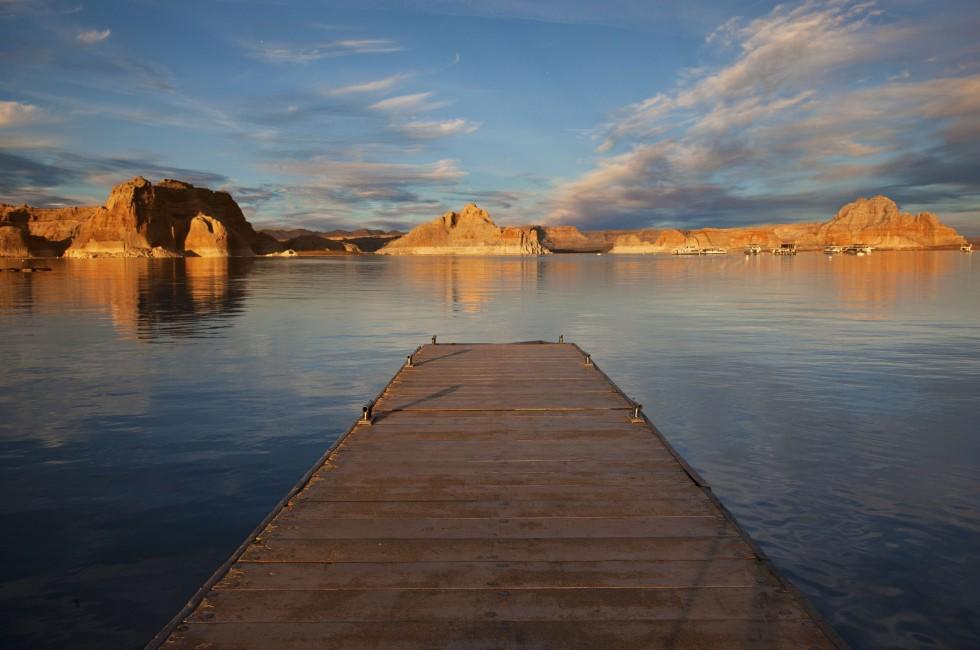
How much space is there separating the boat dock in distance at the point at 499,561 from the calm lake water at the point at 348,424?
204 centimetres

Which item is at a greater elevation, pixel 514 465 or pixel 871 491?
pixel 514 465

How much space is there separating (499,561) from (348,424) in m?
9.64

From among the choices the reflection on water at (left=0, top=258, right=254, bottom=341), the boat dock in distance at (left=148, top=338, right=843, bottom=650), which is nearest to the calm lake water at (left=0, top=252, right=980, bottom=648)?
the reflection on water at (left=0, top=258, right=254, bottom=341)

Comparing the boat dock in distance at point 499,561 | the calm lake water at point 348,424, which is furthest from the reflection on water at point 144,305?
the boat dock in distance at point 499,561

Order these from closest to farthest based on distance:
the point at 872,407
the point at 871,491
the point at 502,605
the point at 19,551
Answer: the point at 502,605 < the point at 19,551 < the point at 871,491 < the point at 872,407

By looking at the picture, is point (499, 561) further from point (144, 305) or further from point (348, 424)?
point (144, 305)

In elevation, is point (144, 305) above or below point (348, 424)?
above

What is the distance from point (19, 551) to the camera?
8586 millimetres

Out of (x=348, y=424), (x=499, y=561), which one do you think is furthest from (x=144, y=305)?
(x=499, y=561)

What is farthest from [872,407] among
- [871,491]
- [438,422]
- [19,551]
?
[19,551]

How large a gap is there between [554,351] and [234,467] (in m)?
11.0

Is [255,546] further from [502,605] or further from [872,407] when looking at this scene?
[872,407]

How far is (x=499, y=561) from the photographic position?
593 cm

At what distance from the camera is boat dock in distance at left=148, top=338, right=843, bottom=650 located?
4.85 metres
